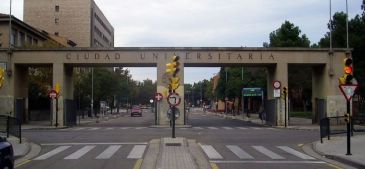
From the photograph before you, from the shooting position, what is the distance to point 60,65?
5416 centimetres

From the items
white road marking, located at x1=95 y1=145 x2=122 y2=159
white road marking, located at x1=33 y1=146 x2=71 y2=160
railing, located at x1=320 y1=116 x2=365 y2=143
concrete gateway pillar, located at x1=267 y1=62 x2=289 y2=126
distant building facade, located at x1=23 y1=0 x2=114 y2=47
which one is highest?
distant building facade, located at x1=23 y1=0 x2=114 y2=47

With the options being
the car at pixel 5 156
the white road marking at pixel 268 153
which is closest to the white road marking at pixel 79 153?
the white road marking at pixel 268 153

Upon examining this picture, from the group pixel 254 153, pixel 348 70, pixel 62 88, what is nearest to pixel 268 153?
pixel 254 153

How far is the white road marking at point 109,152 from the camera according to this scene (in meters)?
21.8

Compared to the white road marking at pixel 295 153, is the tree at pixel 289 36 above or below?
above

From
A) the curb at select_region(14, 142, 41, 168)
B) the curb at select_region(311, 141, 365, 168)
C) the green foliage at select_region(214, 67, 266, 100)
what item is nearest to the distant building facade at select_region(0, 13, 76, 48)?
the green foliage at select_region(214, 67, 266, 100)

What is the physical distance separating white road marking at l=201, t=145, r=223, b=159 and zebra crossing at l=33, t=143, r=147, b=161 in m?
2.46

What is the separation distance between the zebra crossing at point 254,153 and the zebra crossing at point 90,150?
2.74 metres

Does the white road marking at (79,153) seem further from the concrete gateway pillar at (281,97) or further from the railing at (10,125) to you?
the concrete gateway pillar at (281,97)

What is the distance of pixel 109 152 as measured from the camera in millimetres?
23484

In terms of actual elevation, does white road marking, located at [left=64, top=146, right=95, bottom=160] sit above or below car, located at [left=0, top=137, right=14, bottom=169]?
below

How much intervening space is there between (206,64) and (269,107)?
24.5 ft

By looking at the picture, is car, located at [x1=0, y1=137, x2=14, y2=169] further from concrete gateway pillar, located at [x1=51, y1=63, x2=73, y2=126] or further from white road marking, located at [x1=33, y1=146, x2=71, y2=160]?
concrete gateway pillar, located at [x1=51, y1=63, x2=73, y2=126]

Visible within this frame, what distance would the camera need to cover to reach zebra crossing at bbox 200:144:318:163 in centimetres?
2125
